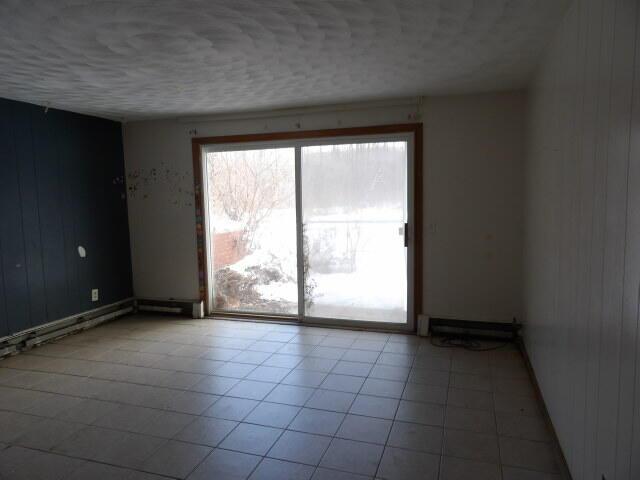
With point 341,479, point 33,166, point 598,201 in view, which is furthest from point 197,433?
point 33,166

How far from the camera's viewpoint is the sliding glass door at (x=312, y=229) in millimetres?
4199

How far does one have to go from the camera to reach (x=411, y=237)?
4109 mm

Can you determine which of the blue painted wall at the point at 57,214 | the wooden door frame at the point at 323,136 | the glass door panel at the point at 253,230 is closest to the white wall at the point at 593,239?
the wooden door frame at the point at 323,136

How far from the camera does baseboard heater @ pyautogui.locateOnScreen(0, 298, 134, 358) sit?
374 cm

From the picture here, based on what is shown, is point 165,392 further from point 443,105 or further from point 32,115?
point 443,105

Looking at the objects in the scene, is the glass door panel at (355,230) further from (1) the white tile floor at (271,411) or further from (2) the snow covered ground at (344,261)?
(1) the white tile floor at (271,411)

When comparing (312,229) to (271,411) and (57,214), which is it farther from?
Result: (57,214)

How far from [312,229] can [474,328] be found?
1.82m

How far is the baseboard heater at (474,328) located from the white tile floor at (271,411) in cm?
21

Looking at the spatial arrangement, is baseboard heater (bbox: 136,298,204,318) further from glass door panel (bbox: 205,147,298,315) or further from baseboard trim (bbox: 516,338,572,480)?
baseboard trim (bbox: 516,338,572,480)

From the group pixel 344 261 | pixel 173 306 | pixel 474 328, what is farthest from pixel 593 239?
pixel 173 306

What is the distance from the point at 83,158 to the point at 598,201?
4.51 m

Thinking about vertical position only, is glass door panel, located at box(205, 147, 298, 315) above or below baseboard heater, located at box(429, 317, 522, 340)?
above

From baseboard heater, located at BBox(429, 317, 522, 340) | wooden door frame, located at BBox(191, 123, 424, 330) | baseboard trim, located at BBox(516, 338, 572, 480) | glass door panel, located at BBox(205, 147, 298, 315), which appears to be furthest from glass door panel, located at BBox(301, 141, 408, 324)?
baseboard trim, located at BBox(516, 338, 572, 480)
